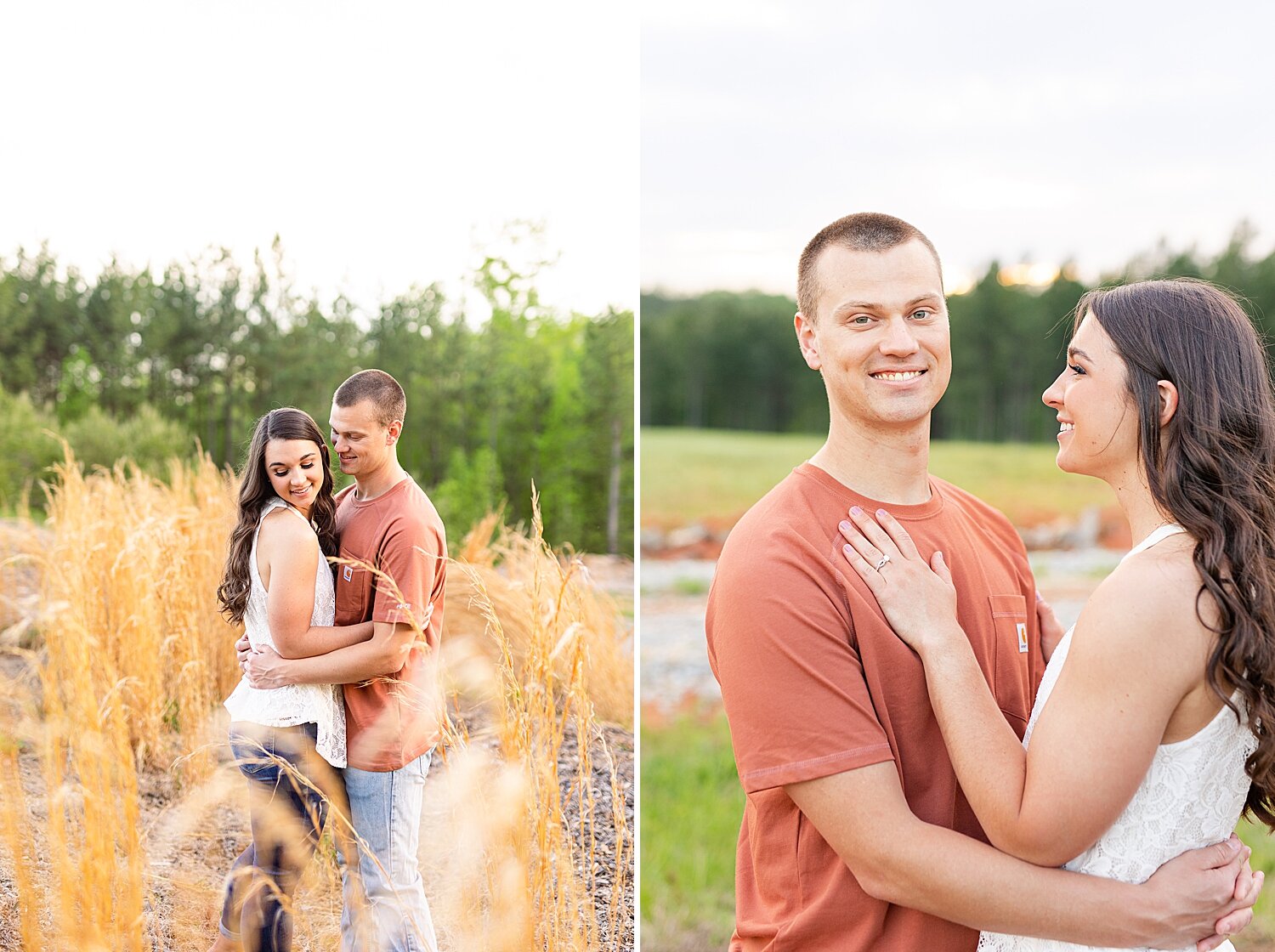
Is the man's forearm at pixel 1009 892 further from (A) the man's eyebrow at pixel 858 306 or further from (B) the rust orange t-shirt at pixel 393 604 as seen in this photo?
(B) the rust orange t-shirt at pixel 393 604

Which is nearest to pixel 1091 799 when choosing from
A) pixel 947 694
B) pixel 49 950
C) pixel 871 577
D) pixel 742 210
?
pixel 947 694

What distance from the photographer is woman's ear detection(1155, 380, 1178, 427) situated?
1.76 metres

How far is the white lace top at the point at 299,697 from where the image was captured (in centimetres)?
225

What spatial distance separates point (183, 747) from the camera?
96.7 inches

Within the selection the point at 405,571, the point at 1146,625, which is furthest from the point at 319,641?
the point at 1146,625

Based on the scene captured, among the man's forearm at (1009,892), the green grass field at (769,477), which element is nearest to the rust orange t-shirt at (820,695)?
the man's forearm at (1009,892)

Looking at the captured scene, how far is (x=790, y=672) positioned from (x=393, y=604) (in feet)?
3.16

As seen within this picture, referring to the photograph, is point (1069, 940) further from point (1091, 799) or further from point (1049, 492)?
point (1049, 492)

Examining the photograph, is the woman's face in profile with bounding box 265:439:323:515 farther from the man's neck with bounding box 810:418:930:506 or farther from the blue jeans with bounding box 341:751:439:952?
the man's neck with bounding box 810:418:930:506

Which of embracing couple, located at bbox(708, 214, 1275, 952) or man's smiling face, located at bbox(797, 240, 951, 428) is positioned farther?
man's smiling face, located at bbox(797, 240, 951, 428)

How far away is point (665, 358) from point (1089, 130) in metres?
7.81

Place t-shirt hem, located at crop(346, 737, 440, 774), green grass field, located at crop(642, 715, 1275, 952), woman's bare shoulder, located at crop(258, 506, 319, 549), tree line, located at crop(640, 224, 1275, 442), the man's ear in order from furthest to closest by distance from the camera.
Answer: tree line, located at crop(640, 224, 1275, 442) → green grass field, located at crop(642, 715, 1275, 952) → t-shirt hem, located at crop(346, 737, 440, 774) → woman's bare shoulder, located at crop(258, 506, 319, 549) → the man's ear

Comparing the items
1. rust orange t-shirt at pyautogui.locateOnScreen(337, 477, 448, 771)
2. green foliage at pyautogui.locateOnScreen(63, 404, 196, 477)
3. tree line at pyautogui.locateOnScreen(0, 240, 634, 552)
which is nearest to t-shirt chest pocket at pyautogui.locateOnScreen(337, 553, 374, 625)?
rust orange t-shirt at pyautogui.locateOnScreen(337, 477, 448, 771)

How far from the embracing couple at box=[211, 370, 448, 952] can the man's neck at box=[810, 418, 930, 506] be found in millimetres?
966
